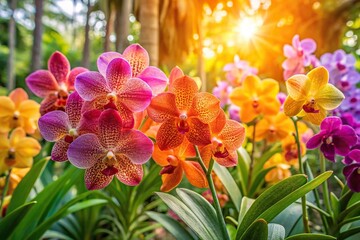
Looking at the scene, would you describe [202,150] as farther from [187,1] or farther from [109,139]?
[187,1]

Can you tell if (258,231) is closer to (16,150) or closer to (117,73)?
(117,73)

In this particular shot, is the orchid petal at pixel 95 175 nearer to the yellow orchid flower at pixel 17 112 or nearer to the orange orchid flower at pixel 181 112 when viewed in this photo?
the orange orchid flower at pixel 181 112

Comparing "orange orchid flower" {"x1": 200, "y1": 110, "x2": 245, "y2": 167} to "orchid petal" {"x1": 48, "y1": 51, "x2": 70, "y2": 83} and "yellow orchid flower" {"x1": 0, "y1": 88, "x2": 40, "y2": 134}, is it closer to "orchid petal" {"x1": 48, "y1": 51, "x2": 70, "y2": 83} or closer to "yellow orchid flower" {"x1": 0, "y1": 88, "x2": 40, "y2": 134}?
"orchid petal" {"x1": 48, "y1": 51, "x2": 70, "y2": 83}

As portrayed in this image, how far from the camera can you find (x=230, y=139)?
64 cm

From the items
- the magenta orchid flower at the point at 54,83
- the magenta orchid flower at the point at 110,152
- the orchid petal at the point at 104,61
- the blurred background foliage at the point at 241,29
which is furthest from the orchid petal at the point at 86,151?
the blurred background foliage at the point at 241,29

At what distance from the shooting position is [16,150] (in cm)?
95

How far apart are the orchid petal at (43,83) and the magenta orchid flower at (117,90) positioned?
275mm

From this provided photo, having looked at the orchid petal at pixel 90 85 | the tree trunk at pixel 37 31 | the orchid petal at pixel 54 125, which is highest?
the tree trunk at pixel 37 31

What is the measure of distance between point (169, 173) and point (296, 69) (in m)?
0.50

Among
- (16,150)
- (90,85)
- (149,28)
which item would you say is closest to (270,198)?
(90,85)

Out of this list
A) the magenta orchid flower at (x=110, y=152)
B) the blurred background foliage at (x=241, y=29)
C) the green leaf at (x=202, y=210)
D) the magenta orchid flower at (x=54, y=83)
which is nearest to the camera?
the magenta orchid flower at (x=110, y=152)

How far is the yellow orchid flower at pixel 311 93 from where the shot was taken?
0.67 meters

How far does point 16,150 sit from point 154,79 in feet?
1.71

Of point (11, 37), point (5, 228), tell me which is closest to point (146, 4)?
point (5, 228)
